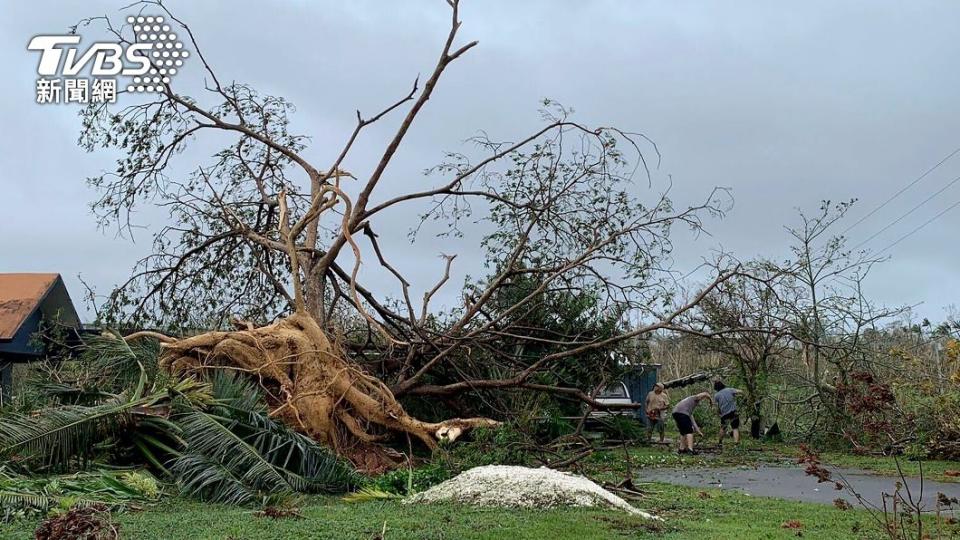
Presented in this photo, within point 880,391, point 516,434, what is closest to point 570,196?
point 516,434

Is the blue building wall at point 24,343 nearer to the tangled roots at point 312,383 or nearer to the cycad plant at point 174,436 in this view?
the tangled roots at point 312,383

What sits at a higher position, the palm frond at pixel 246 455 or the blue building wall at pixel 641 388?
the blue building wall at pixel 641 388

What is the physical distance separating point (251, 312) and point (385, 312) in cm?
292

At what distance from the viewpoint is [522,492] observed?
8461mm

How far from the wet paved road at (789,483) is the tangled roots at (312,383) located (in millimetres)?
3467

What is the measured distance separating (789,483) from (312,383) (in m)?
6.69

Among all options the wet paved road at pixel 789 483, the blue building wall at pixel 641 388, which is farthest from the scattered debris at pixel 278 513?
the blue building wall at pixel 641 388

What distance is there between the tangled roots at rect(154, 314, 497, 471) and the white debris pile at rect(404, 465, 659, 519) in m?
3.39

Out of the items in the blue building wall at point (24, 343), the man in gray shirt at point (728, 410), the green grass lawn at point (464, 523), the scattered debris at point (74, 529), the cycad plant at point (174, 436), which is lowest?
the green grass lawn at point (464, 523)

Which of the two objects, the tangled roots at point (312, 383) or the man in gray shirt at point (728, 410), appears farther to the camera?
the man in gray shirt at point (728, 410)

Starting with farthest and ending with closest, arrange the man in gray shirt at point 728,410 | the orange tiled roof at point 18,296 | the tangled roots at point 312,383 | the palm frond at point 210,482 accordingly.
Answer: the man in gray shirt at point 728,410, the orange tiled roof at point 18,296, the tangled roots at point 312,383, the palm frond at point 210,482

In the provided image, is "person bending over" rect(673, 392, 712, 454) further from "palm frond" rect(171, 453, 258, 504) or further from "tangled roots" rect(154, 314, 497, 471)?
"palm frond" rect(171, 453, 258, 504)

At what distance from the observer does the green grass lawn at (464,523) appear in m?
7.00

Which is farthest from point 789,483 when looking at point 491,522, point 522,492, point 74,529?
point 74,529
